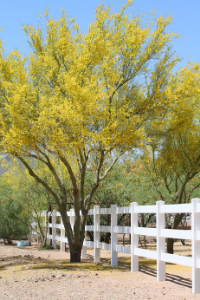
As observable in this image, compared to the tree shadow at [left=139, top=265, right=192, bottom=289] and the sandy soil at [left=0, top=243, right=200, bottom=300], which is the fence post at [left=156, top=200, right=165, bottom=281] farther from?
the tree shadow at [left=139, top=265, right=192, bottom=289]

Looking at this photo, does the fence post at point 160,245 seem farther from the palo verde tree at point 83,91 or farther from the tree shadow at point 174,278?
the palo verde tree at point 83,91

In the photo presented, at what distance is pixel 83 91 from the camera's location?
8.83m

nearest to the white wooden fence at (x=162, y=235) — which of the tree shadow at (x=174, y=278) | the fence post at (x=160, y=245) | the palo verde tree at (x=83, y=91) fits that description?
the fence post at (x=160, y=245)

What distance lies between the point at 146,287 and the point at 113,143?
3.60 metres

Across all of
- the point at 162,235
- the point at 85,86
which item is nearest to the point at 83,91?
the point at 85,86

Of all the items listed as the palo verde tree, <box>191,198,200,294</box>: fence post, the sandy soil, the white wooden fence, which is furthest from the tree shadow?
the palo verde tree

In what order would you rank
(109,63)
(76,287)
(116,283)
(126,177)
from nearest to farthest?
(76,287) → (116,283) → (109,63) → (126,177)

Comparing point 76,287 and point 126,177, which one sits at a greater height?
point 126,177

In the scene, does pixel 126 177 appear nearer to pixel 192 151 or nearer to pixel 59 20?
pixel 192 151

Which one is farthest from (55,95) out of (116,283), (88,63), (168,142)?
(116,283)

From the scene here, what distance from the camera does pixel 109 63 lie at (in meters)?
9.72

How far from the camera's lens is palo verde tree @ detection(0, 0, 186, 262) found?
9.04 metres

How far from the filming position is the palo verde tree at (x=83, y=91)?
29.7 ft

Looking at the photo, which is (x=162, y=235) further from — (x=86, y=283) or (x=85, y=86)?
(x=85, y=86)
